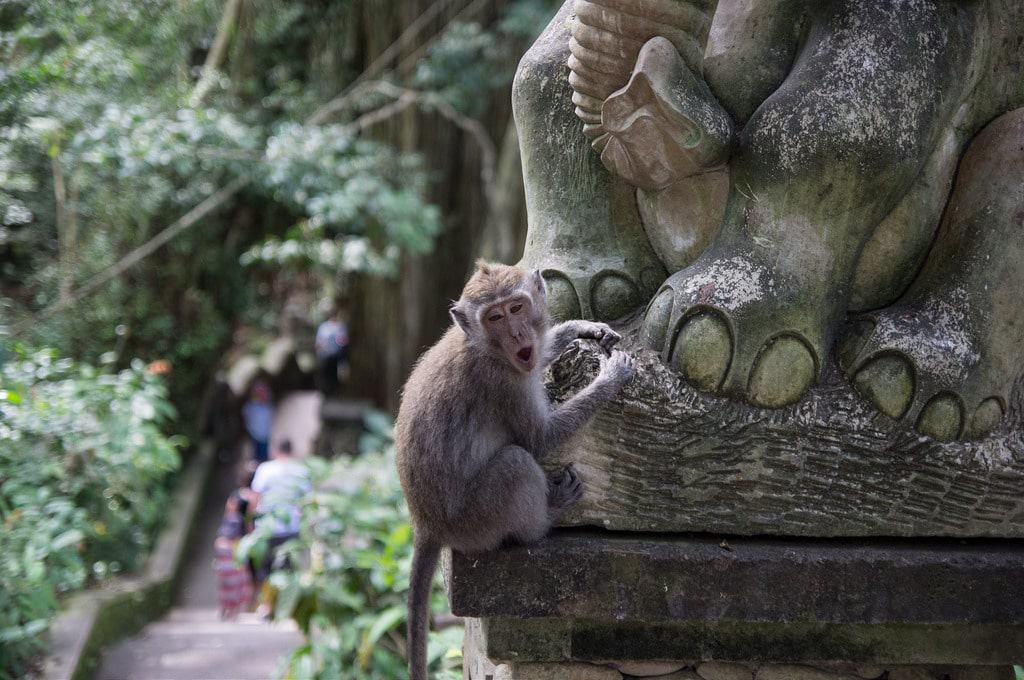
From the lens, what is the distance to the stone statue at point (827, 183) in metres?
1.96

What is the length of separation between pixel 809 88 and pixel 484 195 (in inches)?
260

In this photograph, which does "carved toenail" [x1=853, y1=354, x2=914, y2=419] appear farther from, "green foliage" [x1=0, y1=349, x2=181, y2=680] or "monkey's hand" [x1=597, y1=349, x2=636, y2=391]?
"green foliage" [x1=0, y1=349, x2=181, y2=680]

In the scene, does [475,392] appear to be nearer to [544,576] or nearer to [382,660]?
[544,576]

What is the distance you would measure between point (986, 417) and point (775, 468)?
0.47m

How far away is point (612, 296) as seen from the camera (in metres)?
2.26

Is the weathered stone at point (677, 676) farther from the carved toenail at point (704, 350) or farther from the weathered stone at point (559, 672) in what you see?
the carved toenail at point (704, 350)

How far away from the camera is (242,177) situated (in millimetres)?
6309

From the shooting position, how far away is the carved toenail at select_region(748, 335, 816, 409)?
197cm

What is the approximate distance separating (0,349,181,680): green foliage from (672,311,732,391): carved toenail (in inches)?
111

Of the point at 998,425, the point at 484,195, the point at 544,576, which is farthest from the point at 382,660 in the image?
the point at 484,195

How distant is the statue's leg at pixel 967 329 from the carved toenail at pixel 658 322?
0.40 metres

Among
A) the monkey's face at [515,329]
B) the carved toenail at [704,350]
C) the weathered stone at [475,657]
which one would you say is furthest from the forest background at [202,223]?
the carved toenail at [704,350]

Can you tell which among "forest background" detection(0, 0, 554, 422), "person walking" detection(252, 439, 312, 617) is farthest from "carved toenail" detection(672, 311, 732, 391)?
"forest background" detection(0, 0, 554, 422)

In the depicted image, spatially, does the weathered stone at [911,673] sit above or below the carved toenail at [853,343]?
below
